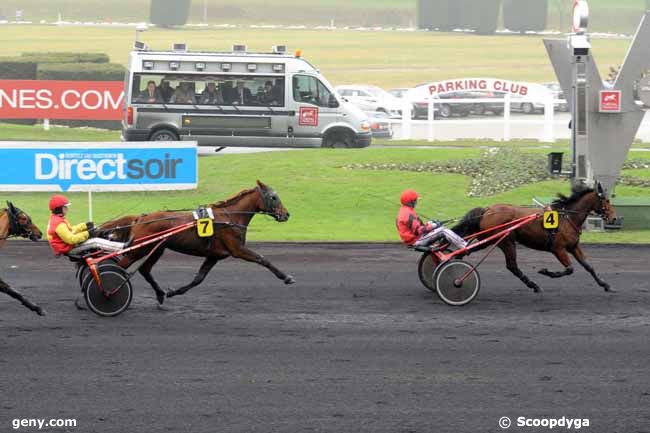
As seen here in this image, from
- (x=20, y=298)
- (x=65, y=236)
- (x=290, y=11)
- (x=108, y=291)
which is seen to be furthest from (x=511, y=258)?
(x=290, y=11)

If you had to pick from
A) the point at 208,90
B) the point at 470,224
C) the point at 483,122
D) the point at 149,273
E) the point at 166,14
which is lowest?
the point at 149,273

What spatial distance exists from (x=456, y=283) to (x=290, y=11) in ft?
231

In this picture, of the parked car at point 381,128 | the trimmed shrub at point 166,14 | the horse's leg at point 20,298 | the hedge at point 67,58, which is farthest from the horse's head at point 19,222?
the trimmed shrub at point 166,14

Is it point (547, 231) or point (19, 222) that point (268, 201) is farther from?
point (547, 231)

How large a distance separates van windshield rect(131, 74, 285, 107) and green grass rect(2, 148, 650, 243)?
7.69ft

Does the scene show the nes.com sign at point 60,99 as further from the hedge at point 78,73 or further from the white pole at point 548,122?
the white pole at point 548,122

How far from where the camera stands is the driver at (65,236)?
12.1 metres

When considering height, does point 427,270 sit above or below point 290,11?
below

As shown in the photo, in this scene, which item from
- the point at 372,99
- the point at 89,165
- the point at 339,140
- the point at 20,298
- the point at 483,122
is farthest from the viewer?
the point at 372,99

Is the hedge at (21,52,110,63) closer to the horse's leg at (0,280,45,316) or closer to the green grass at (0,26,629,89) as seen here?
the green grass at (0,26,629,89)

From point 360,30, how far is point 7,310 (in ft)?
213

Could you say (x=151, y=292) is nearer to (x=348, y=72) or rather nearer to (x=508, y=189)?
(x=508, y=189)

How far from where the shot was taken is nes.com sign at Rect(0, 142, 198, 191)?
789 inches

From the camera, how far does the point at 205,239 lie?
1270cm
